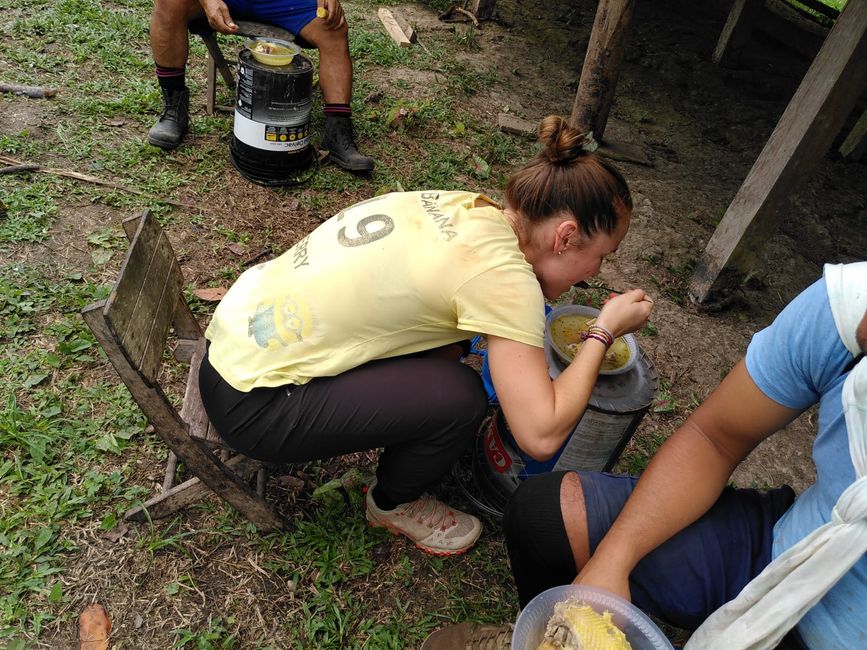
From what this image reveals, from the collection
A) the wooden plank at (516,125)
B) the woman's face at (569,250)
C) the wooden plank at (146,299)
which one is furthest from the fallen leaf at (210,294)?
the wooden plank at (516,125)

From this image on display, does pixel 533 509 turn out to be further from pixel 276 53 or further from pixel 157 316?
pixel 276 53

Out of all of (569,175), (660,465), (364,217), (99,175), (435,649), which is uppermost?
(569,175)

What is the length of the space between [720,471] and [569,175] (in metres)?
0.91

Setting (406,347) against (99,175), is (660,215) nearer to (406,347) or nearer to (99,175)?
(406,347)

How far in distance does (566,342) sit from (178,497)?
4.82ft

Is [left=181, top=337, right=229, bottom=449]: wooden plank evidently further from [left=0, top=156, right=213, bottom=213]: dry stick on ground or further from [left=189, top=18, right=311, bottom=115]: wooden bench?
[left=189, top=18, right=311, bottom=115]: wooden bench

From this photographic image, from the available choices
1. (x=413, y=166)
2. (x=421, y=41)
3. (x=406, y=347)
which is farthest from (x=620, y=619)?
(x=421, y=41)

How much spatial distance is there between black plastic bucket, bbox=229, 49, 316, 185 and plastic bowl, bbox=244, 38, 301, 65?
0.11ft

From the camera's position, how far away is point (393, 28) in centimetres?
638

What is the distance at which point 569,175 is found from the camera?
5.65 feet

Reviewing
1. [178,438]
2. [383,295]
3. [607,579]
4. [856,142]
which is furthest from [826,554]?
[856,142]

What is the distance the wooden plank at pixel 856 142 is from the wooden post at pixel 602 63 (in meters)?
2.88

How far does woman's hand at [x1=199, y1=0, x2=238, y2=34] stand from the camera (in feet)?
11.6

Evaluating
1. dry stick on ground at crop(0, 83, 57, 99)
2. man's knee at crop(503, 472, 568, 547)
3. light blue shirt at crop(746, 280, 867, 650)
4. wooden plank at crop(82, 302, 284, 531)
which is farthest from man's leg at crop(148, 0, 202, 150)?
light blue shirt at crop(746, 280, 867, 650)
